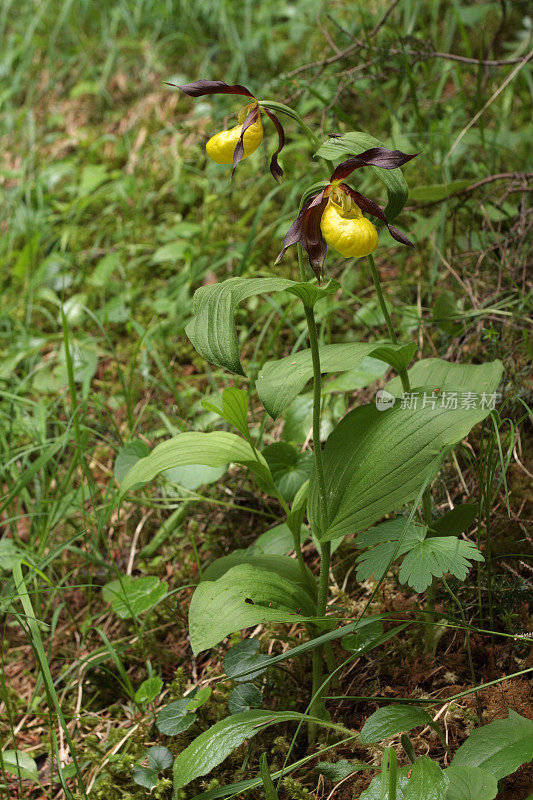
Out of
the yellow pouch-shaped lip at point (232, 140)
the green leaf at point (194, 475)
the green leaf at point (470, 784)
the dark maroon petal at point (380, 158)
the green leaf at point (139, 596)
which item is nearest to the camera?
the green leaf at point (470, 784)

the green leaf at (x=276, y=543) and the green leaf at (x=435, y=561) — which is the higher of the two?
the green leaf at (x=435, y=561)

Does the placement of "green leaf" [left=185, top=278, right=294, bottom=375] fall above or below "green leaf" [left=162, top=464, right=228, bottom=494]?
above

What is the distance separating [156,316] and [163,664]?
1.28 meters

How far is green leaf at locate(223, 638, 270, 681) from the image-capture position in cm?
123

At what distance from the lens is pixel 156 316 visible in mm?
2346

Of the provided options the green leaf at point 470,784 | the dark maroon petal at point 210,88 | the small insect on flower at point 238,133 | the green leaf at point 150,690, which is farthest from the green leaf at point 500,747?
the dark maroon petal at point 210,88

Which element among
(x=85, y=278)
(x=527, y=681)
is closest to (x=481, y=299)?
(x=527, y=681)

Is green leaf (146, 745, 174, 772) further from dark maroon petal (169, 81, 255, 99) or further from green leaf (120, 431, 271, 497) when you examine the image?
dark maroon petal (169, 81, 255, 99)

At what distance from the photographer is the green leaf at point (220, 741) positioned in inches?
41.6

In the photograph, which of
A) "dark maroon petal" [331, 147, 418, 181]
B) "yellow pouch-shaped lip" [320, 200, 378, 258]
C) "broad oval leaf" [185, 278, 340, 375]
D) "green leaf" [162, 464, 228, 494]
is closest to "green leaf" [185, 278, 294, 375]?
"broad oval leaf" [185, 278, 340, 375]

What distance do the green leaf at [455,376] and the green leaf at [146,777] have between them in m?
0.89

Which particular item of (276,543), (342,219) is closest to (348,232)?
(342,219)

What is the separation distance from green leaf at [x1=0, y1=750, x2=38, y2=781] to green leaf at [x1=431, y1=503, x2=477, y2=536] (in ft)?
3.21

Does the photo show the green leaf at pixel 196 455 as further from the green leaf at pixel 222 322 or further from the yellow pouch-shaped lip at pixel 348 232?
the yellow pouch-shaped lip at pixel 348 232
